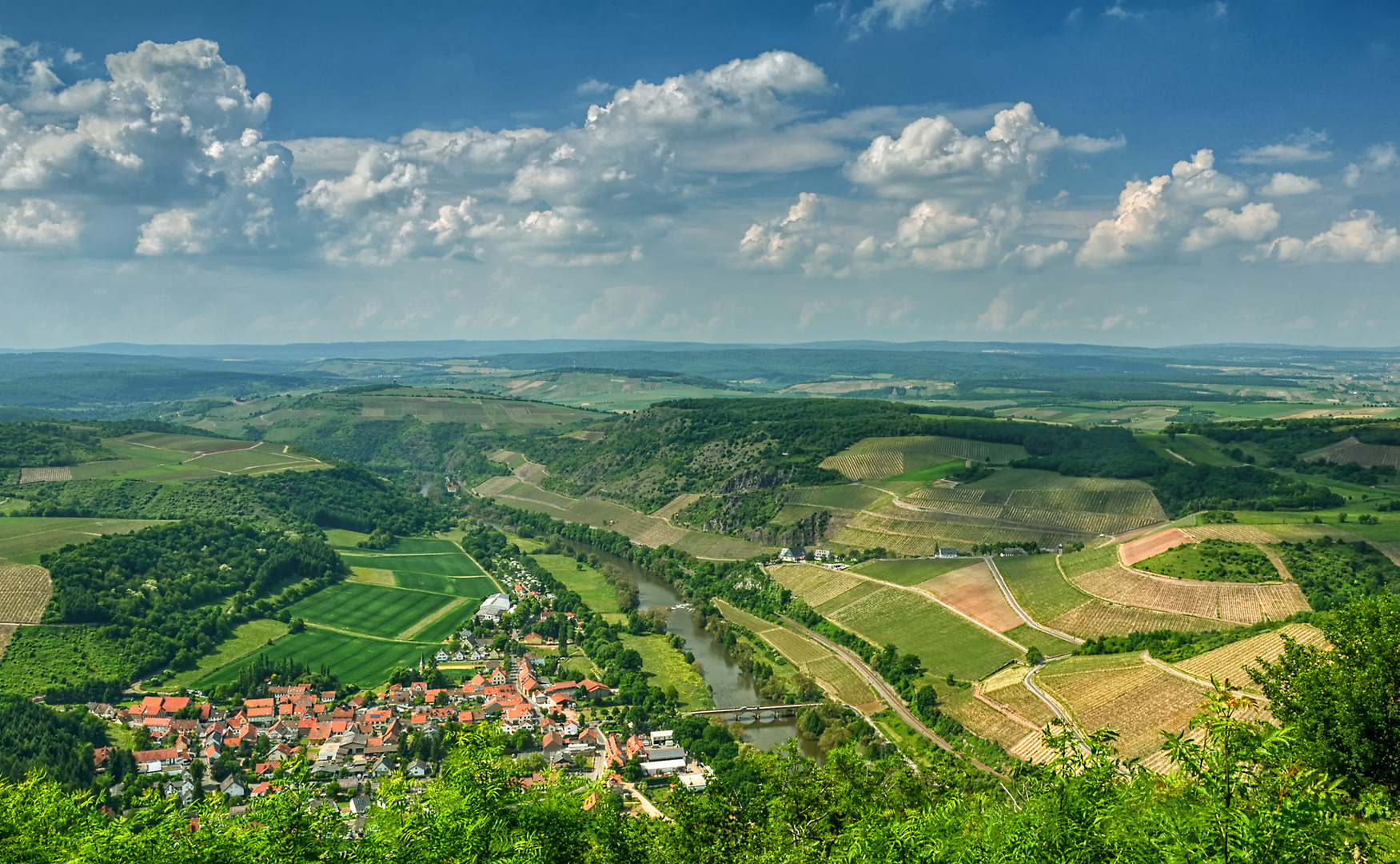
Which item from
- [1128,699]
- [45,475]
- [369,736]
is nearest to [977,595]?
[1128,699]

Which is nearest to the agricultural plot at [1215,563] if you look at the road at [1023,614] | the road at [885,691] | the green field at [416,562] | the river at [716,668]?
the road at [1023,614]

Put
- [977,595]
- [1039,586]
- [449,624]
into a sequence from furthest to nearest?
[449,624], [977,595], [1039,586]

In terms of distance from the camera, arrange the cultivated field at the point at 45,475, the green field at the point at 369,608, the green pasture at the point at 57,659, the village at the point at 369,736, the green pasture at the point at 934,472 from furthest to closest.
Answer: the green pasture at the point at 934,472
the cultivated field at the point at 45,475
the green field at the point at 369,608
the green pasture at the point at 57,659
the village at the point at 369,736

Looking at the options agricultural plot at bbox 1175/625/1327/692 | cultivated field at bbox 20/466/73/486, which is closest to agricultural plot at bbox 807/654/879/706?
agricultural plot at bbox 1175/625/1327/692

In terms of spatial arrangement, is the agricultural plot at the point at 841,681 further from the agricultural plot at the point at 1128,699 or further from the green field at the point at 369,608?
the green field at the point at 369,608

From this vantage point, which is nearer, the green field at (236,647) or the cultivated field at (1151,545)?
the green field at (236,647)

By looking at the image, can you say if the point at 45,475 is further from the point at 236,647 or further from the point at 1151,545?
the point at 1151,545

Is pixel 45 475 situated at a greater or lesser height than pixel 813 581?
greater

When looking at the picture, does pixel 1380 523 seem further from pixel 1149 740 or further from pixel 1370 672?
pixel 1370 672
